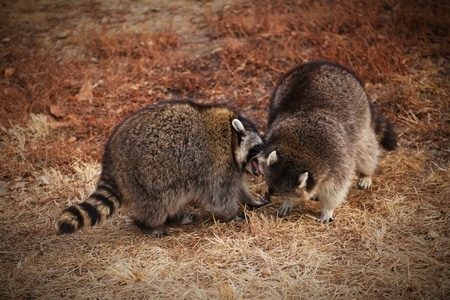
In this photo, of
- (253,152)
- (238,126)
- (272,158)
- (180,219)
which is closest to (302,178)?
(272,158)

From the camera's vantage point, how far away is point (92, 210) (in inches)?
163

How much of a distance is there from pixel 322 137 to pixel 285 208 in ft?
2.40

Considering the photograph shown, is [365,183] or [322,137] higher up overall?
[322,137]

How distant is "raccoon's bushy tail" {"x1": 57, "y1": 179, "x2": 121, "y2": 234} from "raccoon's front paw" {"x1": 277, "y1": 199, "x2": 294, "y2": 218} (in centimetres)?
141

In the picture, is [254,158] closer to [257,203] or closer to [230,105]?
[257,203]

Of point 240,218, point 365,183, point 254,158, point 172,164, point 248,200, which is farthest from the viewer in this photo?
point 365,183

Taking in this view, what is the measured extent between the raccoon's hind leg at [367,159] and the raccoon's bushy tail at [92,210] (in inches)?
87.8

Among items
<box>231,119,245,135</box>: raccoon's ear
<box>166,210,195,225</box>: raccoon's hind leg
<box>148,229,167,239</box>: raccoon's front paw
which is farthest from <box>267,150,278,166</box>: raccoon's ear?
<box>148,229,167,239</box>: raccoon's front paw

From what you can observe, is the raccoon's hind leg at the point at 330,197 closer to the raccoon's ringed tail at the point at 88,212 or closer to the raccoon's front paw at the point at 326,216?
the raccoon's front paw at the point at 326,216

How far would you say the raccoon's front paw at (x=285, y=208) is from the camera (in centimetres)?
472

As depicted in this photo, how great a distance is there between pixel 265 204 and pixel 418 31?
3431 millimetres

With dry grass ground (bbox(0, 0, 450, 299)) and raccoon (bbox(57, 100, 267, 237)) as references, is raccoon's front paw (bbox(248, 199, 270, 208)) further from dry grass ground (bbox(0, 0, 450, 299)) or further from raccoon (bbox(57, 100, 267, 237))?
raccoon (bbox(57, 100, 267, 237))

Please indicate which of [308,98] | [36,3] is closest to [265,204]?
[308,98]

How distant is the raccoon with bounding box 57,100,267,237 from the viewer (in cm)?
432
